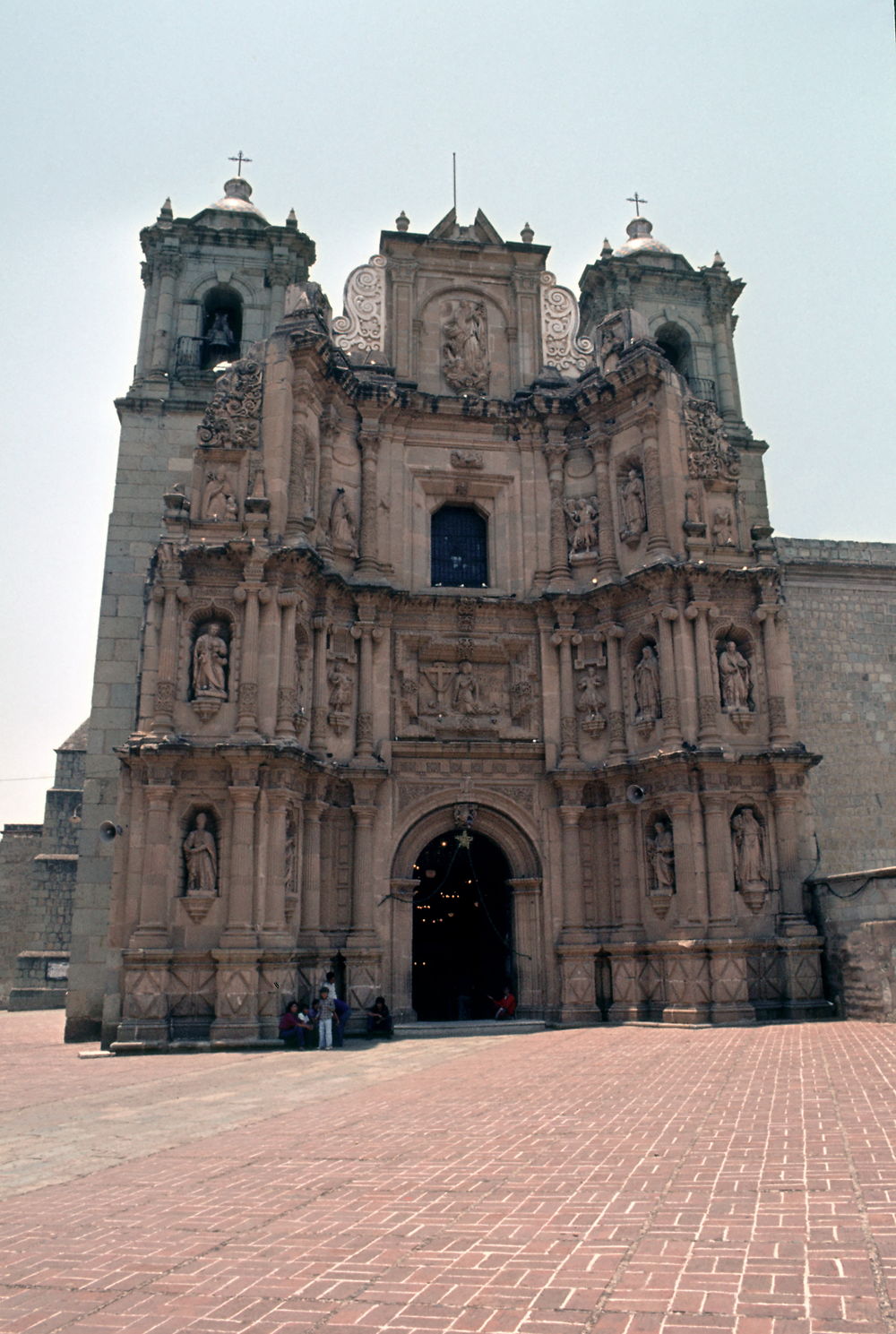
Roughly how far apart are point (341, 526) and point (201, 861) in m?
8.36

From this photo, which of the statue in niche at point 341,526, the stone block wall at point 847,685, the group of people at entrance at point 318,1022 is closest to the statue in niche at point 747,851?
the stone block wall at point 847,685

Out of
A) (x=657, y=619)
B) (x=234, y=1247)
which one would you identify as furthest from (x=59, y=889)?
(x=234, y=1247)

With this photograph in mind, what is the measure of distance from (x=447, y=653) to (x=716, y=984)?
9270 mm

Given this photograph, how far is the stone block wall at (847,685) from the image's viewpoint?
87.2 feet

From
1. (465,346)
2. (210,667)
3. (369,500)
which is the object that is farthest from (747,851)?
(465,346)

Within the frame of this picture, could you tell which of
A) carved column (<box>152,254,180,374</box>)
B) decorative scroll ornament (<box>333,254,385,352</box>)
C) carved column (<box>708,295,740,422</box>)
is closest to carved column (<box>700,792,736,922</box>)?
carved column (<box>708,295,740,422</box>)

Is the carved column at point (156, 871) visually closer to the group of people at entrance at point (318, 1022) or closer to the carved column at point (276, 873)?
the carved column at point (276, 873)

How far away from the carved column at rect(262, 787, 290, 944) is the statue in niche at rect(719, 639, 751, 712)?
9.64m

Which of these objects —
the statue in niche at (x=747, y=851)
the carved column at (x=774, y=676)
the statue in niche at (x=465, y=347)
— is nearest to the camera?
the statue in niche at (x=747, y=851)

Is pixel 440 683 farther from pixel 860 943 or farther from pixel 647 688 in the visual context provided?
pixel 860 943

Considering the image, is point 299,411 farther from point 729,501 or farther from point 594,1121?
point 594,1121

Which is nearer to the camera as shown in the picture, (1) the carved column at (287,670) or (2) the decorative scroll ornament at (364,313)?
(1) the carved column at (287,670)

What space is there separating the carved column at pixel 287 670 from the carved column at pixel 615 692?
23.4 feet

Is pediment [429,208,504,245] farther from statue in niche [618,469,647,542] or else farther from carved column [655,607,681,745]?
carved column [655,607,681,745]
